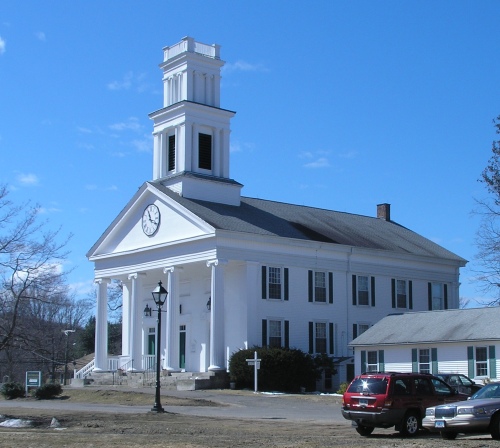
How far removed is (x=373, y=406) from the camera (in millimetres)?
22375

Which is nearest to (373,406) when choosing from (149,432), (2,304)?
(149,432)

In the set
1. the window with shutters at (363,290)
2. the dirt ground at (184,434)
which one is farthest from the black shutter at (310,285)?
the dirt ground at (184,434)

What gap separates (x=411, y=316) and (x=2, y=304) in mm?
20376

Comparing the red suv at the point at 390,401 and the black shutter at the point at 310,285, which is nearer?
the red suv at the point at 390,401

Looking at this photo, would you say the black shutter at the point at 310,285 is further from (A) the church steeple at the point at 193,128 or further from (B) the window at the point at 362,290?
(A) the church steeple at the point at 193,128

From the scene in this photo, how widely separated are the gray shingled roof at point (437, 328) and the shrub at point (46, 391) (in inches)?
568

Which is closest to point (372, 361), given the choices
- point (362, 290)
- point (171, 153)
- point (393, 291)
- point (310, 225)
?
point (362, 290)

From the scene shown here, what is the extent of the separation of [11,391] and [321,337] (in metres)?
18.1

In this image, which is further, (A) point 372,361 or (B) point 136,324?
(B) point 136,324

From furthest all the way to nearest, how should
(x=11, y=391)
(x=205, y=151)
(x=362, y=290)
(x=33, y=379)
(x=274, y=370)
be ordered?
(x=362, y=290), (x=205, y=151), (x=274, y=370), (x=33, y=379), (x=11, y=391)

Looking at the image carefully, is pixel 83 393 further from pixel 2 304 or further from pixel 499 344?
pixel 499 344

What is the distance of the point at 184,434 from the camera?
75.2ft

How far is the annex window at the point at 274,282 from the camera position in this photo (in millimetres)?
48281

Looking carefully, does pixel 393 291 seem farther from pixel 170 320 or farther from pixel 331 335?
pixel 170 320
